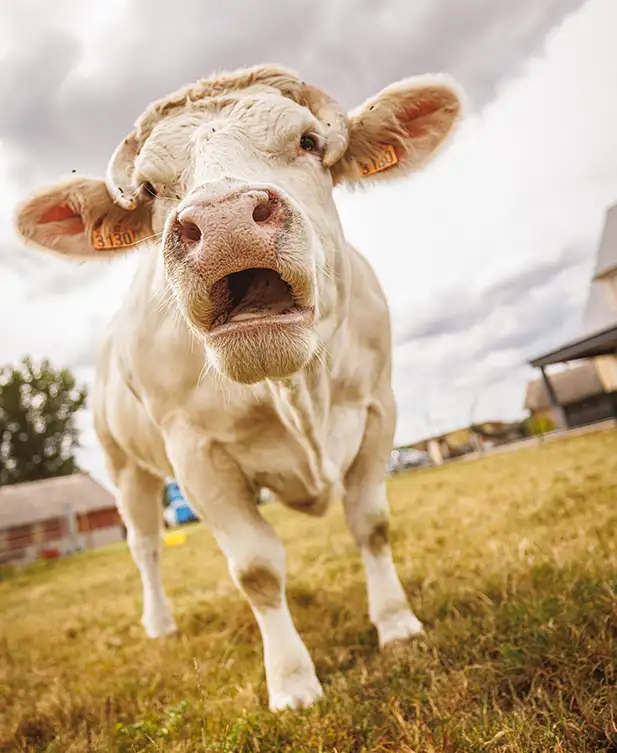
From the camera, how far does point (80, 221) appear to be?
2646 mm

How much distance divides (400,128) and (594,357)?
1707 cm

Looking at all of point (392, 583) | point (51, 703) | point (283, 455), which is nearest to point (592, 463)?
point (392, 583)

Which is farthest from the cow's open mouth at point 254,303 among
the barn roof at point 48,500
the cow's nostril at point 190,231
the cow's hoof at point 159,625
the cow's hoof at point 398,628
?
the barn roof at point 48,500

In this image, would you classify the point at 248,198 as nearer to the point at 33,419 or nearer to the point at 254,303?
the point at 254,303

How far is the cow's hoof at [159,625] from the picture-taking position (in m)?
3.73

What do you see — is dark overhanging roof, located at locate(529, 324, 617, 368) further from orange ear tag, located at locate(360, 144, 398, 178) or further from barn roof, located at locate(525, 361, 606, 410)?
barn roof, located at locate(525, 361, 606, 410)

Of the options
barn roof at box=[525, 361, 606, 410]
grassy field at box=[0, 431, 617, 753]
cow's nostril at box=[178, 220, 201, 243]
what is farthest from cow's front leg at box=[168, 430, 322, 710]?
barn roof at box=[525, 361, 606, 410]

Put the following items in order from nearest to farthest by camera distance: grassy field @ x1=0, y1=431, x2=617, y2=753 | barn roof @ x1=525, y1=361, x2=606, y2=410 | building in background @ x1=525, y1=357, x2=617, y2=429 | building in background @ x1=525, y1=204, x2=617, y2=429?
1. grassy field @ x1=0, y1=431, x2=617, y2=753
2. building in background @ x1=525, y1=204, x2=617, y2=429
3. building in background @ x1=525, y1=357, x2=617, y2=429
4. barn roof @ x1=525, y1=361, x2=606, y2=410

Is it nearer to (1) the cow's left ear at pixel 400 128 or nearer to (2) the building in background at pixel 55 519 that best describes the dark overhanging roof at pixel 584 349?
(1) the cow's left ear at pixel 400 128

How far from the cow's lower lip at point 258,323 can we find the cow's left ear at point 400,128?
108cm

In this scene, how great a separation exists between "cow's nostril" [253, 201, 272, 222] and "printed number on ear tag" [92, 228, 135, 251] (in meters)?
1.17

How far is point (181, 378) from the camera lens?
7.95 feet

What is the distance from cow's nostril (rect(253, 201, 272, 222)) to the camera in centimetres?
161

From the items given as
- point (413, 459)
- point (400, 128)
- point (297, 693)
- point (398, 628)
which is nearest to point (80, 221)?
point (400, 128)
